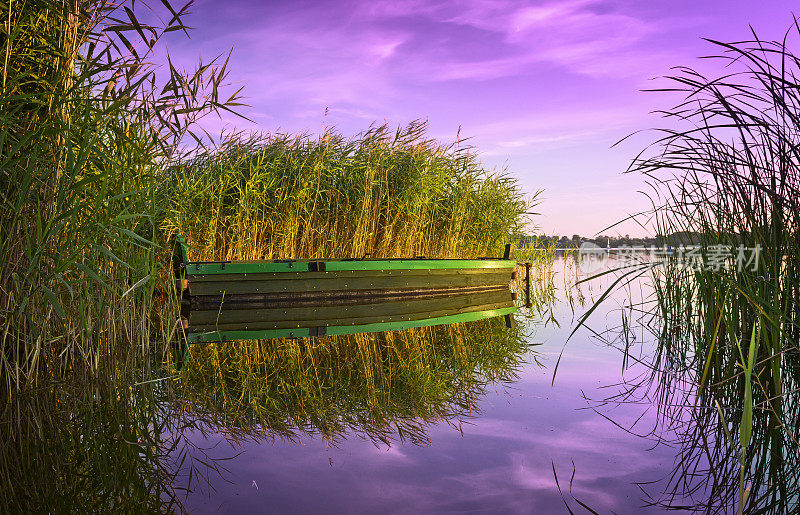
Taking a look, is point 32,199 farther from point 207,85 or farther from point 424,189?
point 424,189

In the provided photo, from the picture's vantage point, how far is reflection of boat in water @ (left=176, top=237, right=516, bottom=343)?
6477 mm

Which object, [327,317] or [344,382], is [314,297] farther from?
[344,382]

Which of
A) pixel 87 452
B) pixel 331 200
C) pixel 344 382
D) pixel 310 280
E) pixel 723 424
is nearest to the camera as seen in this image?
pixel 723 424

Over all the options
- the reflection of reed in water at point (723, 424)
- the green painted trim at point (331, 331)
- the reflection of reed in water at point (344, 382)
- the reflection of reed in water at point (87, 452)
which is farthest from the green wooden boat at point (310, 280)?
the reflection of reed in water at point (723, 424)

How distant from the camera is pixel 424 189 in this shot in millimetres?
9070

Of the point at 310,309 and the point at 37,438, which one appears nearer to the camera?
the point at 37,438

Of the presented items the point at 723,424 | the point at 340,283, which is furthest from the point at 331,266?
the point at 723,424

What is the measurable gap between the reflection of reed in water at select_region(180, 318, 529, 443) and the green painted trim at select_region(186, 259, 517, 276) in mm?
1084

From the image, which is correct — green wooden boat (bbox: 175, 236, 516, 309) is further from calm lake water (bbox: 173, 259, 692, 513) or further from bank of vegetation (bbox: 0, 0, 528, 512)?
calm lake water (bbox: 173, 259, 692, 513)

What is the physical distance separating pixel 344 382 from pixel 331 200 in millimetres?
4946

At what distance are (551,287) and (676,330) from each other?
25.9 feet

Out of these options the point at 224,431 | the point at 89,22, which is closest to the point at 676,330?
the point at 224,431

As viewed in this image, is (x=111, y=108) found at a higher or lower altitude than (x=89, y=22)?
lower

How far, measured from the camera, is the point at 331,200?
8.64 m
